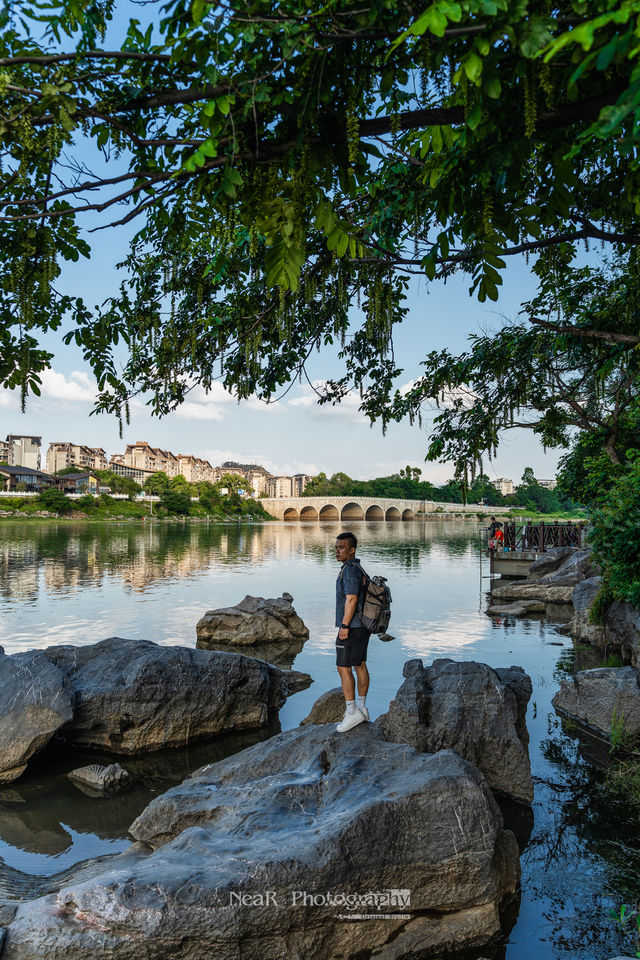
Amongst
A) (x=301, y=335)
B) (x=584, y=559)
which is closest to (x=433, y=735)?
(x=301, y=335)

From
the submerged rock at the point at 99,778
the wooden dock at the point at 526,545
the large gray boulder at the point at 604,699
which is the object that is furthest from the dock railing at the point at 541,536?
the submerged rock at the point at 99,778

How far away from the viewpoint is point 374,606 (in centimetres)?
730

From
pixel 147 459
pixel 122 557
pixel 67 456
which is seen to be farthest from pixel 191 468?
pixel 122 557

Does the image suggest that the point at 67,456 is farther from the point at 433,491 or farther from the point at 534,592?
the point at 534,592

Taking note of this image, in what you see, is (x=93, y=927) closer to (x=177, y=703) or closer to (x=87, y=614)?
(x=177, y=703)

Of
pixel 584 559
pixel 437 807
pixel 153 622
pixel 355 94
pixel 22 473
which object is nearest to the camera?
pixel 355 94

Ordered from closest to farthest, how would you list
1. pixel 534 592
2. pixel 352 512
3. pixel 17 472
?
pixel 534 592 → pixel 17 472 → pixel 352 512

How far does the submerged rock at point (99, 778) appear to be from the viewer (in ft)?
27.9

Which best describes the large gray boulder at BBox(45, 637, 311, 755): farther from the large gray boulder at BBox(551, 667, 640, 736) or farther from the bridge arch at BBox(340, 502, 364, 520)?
the bridge arch at BBox(340, 502, 364, 520)

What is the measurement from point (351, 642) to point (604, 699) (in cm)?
542

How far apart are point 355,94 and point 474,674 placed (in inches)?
289

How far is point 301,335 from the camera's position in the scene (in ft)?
29.8

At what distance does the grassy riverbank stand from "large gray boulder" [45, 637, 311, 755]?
85.3 metres

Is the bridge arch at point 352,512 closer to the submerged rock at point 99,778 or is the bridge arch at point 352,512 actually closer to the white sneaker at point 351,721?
the submerged rock at point 99,778
